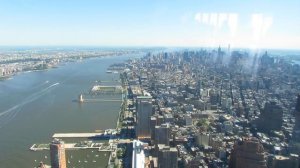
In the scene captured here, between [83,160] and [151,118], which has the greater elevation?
[151,118]

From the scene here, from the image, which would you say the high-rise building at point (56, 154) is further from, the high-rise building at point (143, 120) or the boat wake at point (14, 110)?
the boat wake at point (14, 110)

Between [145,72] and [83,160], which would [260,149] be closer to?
[83,160]

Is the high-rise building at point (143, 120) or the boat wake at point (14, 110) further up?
the high-rise building at point (143, 120)

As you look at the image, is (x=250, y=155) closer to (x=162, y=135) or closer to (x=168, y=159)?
(x=168, y=159)

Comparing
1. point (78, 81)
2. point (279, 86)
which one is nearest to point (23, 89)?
point (78, 81)

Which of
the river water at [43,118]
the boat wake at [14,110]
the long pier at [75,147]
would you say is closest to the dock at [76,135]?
the river water at [43,118]

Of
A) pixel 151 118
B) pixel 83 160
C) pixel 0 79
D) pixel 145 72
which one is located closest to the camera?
pixel 83 160

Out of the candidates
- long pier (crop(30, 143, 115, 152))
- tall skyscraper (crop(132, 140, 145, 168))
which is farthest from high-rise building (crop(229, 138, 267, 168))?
long pier (crop(30, 143, 115, 152))

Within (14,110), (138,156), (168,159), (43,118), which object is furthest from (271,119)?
(14,110)

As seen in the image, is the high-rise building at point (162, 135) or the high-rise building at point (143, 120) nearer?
the high-rise building at point (162, 135)
